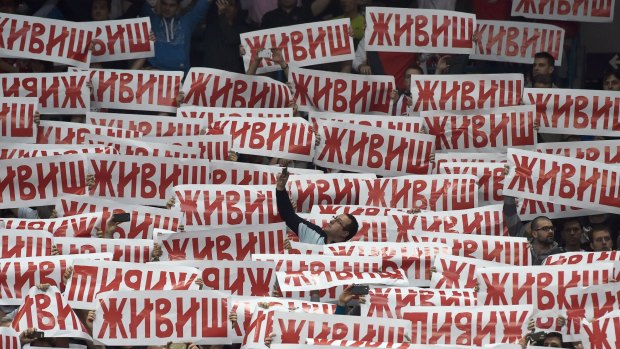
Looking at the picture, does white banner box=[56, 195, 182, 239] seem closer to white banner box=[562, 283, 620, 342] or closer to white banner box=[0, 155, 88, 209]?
white banner box=[0, 155, 88, 209]

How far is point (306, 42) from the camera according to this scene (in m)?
22.6

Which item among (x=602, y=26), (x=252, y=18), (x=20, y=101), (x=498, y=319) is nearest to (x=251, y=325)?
(x=498, y=319)

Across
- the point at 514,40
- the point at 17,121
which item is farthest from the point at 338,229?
the point at 514,40

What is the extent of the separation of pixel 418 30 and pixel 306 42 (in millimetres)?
1202

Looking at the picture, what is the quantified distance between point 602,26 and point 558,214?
5070 mm

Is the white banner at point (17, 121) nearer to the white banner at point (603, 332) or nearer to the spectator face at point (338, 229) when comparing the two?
the spectator face at point (338, 229)

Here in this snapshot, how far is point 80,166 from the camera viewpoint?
2058 centimetres

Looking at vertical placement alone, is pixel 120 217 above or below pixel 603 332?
above

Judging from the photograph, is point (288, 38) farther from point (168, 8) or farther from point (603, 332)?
point (603, 332)

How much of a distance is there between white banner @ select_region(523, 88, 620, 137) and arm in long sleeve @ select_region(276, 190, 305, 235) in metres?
3.64

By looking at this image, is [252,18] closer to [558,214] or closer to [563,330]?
[558,214]

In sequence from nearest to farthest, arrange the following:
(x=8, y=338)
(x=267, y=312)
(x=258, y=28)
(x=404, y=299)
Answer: (x=8, y=338), (x=267, y=312), (x=404, y=299), (x=258, y=28)

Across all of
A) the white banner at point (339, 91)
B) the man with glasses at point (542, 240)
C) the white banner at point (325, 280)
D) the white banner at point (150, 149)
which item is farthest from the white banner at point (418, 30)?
the white banner at point (325, 280)

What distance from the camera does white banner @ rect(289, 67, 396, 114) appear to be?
73.2ft
